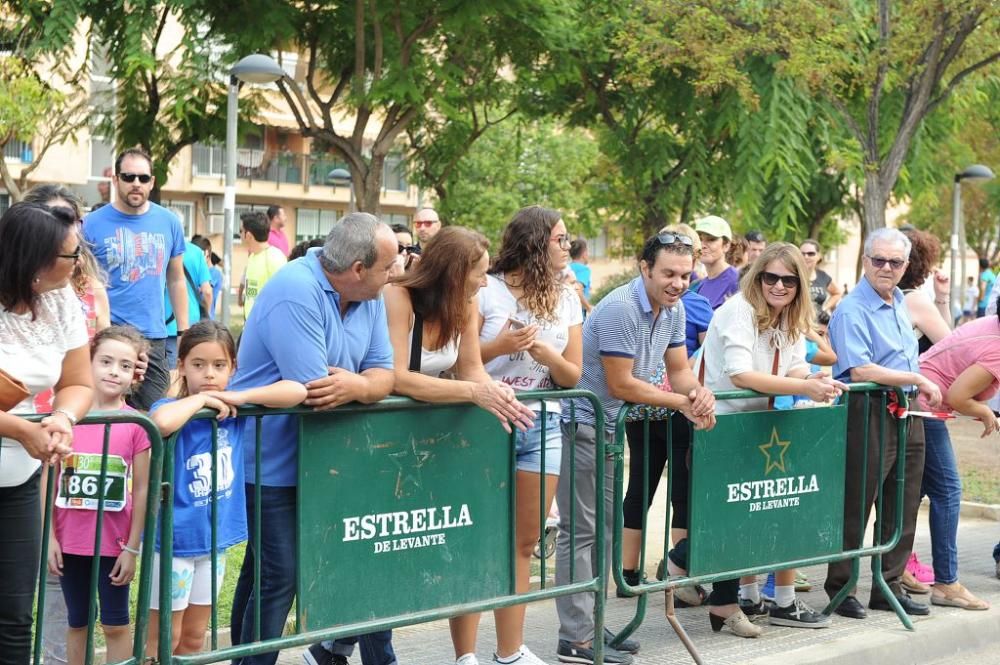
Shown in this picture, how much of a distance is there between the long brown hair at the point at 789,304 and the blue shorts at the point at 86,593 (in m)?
3.24

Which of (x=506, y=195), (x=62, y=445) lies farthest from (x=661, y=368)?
(x=506, y=195)

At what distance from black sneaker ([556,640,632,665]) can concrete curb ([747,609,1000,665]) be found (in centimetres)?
61

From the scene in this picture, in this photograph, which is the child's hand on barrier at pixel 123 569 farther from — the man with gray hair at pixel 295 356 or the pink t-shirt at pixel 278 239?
the pink t-shirt at pixel 278 239

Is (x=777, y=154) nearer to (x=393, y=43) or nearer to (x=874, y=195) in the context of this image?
(x=874, y=195)

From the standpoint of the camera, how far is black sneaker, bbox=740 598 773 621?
23.2 feet

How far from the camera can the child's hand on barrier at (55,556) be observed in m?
4.54

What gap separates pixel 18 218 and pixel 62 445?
697 millimetres

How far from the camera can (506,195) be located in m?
44.7

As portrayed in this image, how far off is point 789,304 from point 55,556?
3.60 m

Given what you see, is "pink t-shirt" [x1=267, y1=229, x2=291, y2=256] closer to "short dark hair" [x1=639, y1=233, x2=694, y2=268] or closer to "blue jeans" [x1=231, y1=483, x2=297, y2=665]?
"short dark hair" [x1=639, y1=233, x2=694, y2=268]

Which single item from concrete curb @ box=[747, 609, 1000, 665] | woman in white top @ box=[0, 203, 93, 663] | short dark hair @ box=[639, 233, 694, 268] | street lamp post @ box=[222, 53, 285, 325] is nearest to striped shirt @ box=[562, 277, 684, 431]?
short dark hair @ box=[639, 233, 694, 268]

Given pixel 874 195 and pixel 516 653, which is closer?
pixel 516 653

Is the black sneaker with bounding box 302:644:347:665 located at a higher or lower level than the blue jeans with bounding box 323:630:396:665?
lower

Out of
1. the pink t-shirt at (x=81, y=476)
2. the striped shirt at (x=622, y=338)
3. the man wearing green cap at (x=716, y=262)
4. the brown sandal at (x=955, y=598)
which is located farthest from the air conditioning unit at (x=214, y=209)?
the pink t-shirt at (x=81, y=476)
